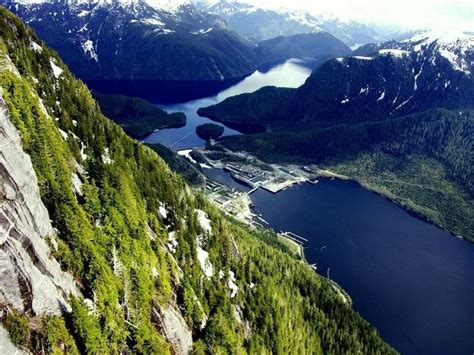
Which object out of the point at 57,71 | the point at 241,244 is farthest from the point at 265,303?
the point at 57,71

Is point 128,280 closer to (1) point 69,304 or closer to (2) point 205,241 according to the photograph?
(1) point 69,304

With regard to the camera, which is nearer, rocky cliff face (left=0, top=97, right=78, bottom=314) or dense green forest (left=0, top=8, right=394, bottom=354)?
rocky cliff face (left=0, top=97, right=78, bottom=314)

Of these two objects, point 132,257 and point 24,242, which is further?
point 132,257

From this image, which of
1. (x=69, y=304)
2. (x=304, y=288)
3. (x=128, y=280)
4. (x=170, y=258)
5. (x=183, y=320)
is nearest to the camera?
(x=69, y=304)

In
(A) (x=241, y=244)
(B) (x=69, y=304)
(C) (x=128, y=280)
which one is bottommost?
(A) (x=241, y=244)

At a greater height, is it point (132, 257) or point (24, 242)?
point (24, 242)
